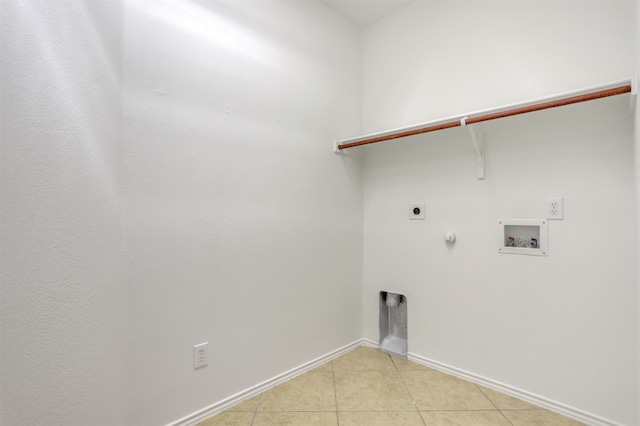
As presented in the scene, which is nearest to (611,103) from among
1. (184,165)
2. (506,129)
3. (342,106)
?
(506,129)

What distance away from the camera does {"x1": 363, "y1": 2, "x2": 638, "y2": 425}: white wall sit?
4.73 ft

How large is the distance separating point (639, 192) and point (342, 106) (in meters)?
1.62

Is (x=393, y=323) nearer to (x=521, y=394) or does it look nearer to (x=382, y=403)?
(x=382, y=403)

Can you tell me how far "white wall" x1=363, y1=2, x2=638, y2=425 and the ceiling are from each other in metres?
0.07

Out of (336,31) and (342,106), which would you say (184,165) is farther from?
(336,31)

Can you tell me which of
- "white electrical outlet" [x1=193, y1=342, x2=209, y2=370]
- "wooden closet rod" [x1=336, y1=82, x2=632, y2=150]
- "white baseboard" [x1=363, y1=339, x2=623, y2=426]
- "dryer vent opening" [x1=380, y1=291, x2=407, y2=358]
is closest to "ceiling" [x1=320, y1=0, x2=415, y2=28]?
"wooden closet rod" [x1=336, y1=82, x2=632, y2=150]

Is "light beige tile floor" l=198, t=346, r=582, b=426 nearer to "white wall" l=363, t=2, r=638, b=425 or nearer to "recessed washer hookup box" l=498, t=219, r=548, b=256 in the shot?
"white wall" l=363, t=2, r=638, b=425

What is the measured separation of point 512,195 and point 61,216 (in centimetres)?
202

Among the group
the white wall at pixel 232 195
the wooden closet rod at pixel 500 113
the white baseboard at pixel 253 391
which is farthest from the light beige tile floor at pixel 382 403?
the wooden closet rod at pixel 500 113

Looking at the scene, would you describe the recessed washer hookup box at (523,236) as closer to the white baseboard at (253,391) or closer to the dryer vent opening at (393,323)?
the dryer vent opening at (393,323)

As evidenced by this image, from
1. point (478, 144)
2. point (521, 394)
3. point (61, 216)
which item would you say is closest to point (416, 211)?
point (478, 144)

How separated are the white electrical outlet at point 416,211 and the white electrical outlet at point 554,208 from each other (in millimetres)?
672

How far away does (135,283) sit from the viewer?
4.30 ft

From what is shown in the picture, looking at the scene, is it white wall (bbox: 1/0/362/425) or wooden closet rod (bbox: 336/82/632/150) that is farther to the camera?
wooden closet rod (bbox: 336/82/632/150)
